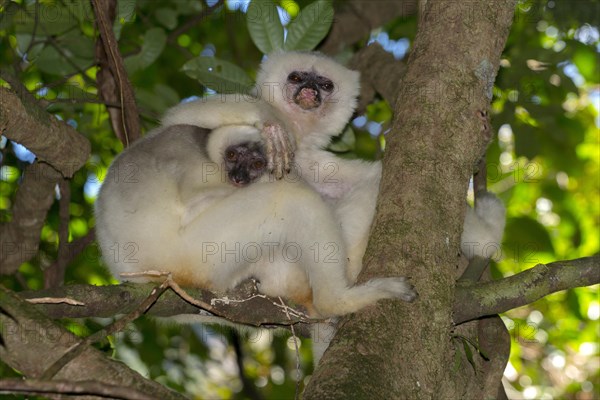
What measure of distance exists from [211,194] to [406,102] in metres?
1.26

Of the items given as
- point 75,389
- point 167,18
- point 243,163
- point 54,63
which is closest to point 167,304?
point 243,163

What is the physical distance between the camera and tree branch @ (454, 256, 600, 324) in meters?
3.50

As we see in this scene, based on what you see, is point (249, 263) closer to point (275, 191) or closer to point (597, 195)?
point (275, 191)

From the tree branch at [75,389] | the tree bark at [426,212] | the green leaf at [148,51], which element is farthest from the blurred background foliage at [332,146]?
the tree branch at [75,389]

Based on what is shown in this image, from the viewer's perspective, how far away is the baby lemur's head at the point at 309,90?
5.39 m

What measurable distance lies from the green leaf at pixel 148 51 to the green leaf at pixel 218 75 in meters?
0.45

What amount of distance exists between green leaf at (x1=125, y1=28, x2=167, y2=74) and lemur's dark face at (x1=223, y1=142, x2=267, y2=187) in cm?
199

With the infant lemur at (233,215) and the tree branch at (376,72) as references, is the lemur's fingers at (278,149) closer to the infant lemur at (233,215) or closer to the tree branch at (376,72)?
the infant lemur at (233,215)

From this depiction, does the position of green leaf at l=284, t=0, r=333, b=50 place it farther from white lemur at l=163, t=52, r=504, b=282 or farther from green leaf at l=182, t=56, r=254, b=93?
green leaf at l=182, t=56, r=254, b=93

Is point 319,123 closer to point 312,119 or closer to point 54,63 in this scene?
point 312,119

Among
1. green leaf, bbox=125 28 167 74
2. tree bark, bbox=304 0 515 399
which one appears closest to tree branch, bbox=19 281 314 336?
tree bark, bbox=304 0 515 399

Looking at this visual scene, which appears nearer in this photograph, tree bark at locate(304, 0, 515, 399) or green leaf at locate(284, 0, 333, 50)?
tree bark at locate(304, 0, 515, 399)

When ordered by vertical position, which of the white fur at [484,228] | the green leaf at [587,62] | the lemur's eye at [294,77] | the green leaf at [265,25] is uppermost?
the green leaf at [265,25]

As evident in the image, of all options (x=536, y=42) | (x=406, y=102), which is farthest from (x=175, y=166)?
(x=536, y=42)
